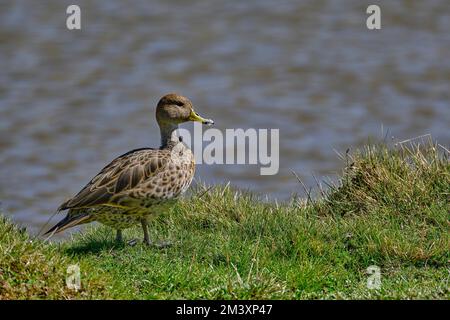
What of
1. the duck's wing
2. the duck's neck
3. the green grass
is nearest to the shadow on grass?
the green grass

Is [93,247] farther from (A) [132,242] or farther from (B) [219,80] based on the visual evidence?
(B) [219,80]

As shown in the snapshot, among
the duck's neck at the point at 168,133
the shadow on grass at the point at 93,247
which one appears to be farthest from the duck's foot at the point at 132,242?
the duck's neck at the point at 168,133

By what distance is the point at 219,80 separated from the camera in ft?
51.5

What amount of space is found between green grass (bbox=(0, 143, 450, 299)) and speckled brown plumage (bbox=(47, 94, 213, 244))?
219mm

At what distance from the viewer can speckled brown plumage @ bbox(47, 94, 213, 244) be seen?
753cm

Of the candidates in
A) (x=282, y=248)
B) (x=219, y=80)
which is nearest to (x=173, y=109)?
(x=282, y=248)

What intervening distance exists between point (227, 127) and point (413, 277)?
7.00m

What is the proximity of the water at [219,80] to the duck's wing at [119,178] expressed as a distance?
342 cm

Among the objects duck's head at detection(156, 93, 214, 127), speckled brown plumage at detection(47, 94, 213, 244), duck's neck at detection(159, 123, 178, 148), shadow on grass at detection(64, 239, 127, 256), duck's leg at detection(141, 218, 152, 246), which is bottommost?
shadow on grass at detection(64, 239, 127, 256)

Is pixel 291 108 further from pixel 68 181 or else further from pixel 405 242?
pixel 405 242

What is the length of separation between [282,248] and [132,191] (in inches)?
45.5

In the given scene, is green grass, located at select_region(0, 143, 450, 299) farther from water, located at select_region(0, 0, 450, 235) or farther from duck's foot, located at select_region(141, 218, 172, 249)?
water, located at select_region(0, 0, 450, 235)
